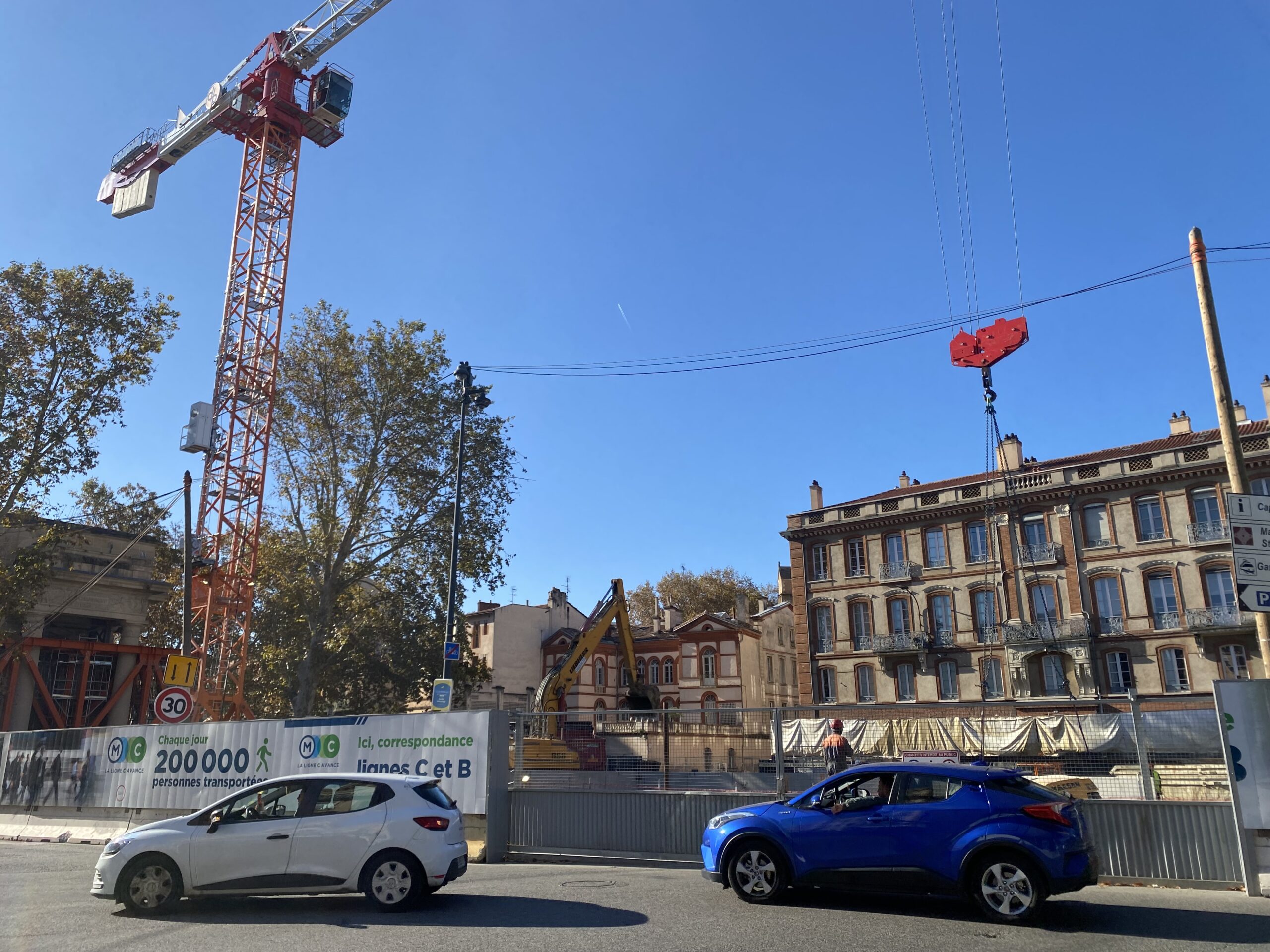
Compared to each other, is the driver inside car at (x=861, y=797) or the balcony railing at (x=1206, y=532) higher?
the balcony railing at (x=1206, y=532)

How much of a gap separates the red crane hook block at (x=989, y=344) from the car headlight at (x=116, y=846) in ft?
56.2

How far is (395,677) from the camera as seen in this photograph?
38.8m

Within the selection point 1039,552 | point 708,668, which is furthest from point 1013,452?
point 708,668

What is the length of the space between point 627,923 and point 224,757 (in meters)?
10.8

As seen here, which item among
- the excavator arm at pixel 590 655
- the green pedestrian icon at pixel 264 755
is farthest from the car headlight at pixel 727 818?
the excavator arm at pixel 590 655

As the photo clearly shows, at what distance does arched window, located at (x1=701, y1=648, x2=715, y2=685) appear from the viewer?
5750 centimetres

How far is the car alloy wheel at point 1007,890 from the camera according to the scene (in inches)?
323

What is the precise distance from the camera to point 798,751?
13.8m

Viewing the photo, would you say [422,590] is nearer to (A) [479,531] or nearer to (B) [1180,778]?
(A) [479,531]

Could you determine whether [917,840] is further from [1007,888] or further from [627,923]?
[627,923]

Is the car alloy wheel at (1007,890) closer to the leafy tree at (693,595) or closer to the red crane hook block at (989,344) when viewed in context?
the red crane hook block at (989,344)

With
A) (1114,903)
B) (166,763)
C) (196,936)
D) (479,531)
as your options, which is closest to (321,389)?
(479,531)

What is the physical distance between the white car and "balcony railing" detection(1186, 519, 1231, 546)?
122ft

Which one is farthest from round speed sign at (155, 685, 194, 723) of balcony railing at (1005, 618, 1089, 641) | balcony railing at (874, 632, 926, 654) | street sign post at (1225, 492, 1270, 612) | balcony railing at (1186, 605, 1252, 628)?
balcony railing at (1186, 605, 1252, 628)
